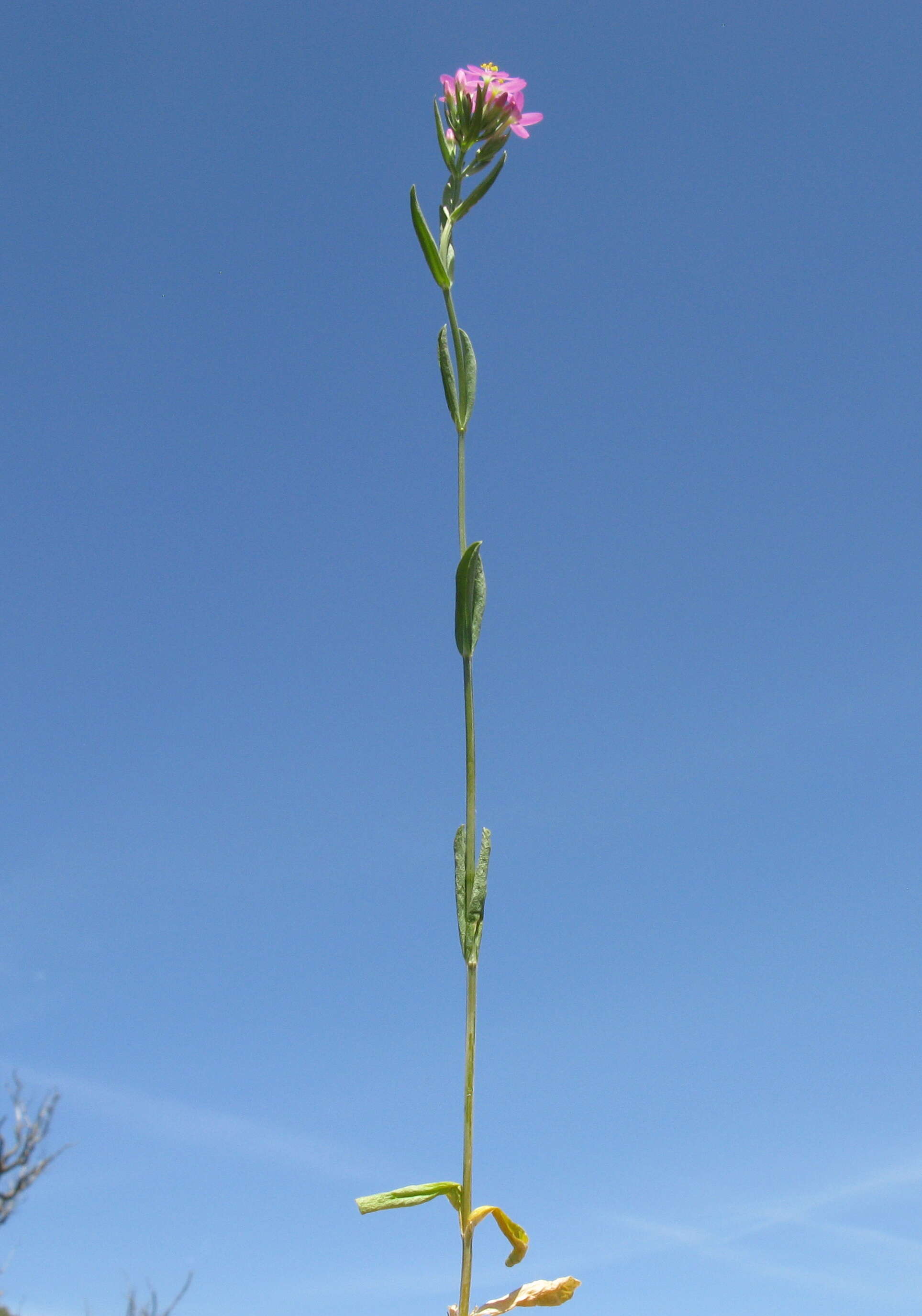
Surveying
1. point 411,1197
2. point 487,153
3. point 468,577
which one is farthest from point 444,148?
point 411,1197

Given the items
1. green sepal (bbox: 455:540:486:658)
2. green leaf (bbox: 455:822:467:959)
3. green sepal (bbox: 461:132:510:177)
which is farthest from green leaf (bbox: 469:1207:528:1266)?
green sepal (bbox: 461:132:510:177)

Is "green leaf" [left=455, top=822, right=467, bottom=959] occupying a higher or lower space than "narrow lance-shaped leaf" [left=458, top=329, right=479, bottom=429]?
lower

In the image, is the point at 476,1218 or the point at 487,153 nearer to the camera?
the point at 476,1218

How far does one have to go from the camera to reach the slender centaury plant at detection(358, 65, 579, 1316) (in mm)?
1036

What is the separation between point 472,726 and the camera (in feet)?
3.72

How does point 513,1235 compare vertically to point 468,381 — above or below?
below

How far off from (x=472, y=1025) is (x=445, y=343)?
0.81 m

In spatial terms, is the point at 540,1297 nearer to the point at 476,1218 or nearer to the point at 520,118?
the point at 476,1218

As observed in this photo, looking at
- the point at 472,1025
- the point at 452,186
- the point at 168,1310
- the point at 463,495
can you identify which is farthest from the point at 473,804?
the point at 168,1310

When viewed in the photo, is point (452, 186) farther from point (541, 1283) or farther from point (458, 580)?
point (541, 1283)

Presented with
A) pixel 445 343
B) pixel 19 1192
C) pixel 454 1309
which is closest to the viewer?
pixel 454 1309

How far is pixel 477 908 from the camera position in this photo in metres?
1.10

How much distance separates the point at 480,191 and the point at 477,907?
923mm

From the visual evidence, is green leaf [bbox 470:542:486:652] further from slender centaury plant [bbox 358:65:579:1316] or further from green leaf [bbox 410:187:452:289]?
green leaf [bbox 410:187:452:289]
